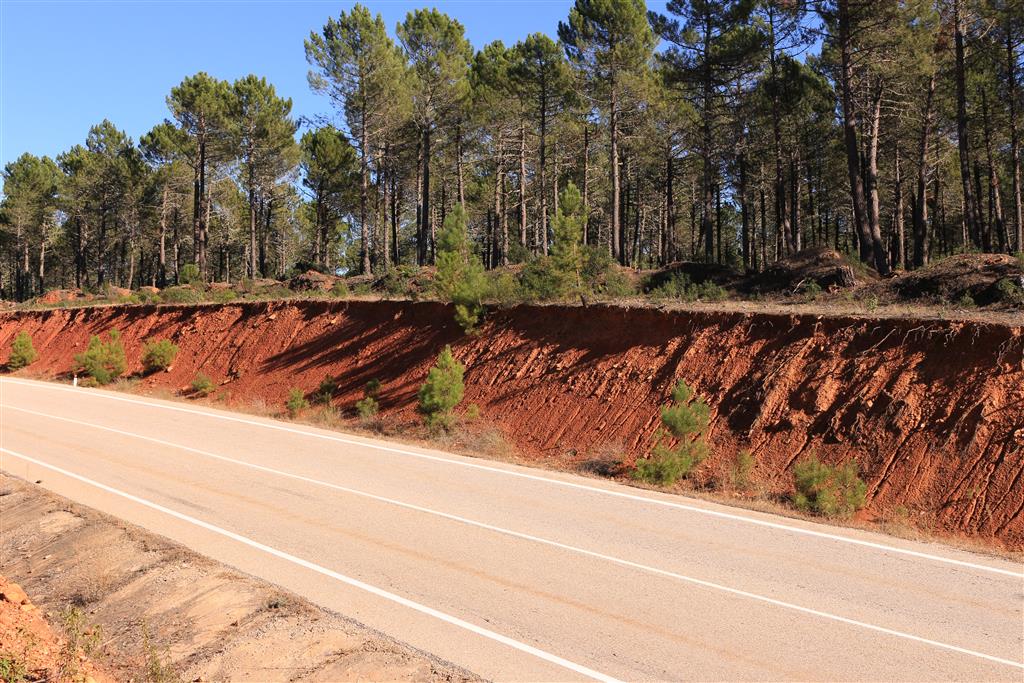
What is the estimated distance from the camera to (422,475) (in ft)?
47.1

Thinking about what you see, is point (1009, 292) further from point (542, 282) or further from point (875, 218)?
point (542, 282)

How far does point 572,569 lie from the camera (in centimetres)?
884

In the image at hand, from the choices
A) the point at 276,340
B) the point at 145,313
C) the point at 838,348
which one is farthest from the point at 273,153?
the point at 838,348

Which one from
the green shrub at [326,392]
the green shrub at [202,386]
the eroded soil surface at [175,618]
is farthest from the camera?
the green shrub at [202,386]

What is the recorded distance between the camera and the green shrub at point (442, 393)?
19.5 meters

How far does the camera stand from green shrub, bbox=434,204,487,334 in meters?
23.3

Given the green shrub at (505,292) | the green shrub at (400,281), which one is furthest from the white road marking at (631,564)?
the green shrub at (400,281)

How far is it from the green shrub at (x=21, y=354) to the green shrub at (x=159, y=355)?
10934 millimetres

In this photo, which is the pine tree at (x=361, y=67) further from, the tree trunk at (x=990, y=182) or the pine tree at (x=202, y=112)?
the tree trunk at (x=990, y=182)

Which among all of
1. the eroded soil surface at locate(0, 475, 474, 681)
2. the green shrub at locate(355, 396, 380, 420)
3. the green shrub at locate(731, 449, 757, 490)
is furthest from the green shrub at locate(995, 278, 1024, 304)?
the green shrub at locate(355, 396, 380, 420)

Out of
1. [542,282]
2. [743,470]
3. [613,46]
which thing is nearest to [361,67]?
[613,46]

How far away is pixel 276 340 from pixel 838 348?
22183 millimetres

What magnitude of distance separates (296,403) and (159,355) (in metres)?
12.1

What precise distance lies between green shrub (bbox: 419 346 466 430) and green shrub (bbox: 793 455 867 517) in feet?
30.7
